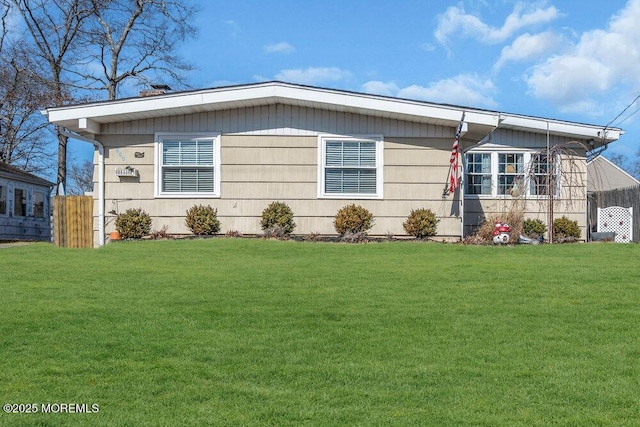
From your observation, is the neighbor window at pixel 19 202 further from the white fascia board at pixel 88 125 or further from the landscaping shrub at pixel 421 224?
the landscaping shrub at pixel 421 224

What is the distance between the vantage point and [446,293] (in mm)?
8031

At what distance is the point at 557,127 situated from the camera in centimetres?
1755

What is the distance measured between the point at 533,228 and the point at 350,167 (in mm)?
5264

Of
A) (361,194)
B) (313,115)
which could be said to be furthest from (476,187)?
(313,115)

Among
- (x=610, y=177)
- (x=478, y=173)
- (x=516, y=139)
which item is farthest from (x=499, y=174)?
(x=610, y=177)

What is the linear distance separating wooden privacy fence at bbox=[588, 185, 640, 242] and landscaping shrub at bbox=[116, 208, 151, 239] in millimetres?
11755

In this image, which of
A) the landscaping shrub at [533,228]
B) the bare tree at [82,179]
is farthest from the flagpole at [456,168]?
the bare tree at [82,179]

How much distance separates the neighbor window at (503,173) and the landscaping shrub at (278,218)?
5191 mm

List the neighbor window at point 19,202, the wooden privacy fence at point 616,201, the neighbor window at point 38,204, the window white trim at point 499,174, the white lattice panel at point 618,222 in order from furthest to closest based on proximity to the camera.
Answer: the neighbor window at point 38,204, the neighbor window at point 19,202, the white lattice panel at point 618,222, the wooden privacy fence at point 616,201, the window white trim at point 499,174

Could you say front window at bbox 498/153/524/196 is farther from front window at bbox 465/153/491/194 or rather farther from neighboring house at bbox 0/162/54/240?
neighboring house at bbox 0/162/54/240

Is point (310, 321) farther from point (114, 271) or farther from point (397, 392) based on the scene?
point (114, 271)

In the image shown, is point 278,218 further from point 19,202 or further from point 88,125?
point 19,202

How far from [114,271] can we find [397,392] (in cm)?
664

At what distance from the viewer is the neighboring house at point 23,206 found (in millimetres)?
24062
